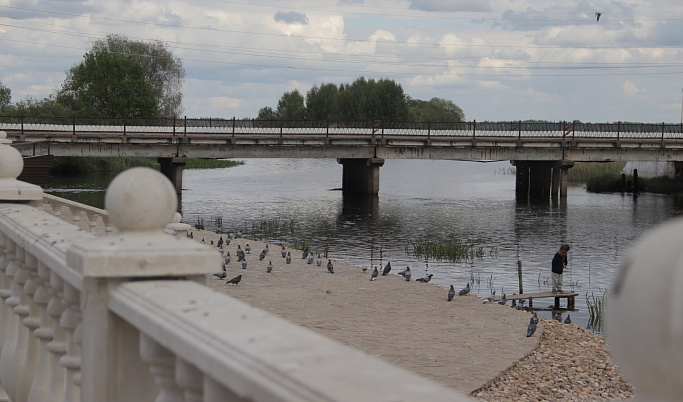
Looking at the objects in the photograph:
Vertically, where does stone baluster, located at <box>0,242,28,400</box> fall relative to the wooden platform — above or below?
above

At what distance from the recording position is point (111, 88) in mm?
93375

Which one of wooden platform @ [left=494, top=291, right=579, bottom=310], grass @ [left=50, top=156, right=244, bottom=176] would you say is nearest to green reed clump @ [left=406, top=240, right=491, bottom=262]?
wooden platform @ [left=494, top=291, right=579, bottom=310]

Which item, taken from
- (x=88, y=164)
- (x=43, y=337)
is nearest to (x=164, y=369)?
(x=43, y=337)

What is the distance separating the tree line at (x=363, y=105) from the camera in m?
127

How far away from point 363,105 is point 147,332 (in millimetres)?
127627

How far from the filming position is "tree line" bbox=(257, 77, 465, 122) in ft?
417

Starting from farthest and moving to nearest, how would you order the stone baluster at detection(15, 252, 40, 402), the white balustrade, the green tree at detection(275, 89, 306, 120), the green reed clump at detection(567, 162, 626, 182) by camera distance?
the green tree at detection(275, 89, 306, 120) → the green reed clump at detection(567, 162, 626, 182) → the stone baluster at detection(15, 252, 40, 402) → the white balustrade

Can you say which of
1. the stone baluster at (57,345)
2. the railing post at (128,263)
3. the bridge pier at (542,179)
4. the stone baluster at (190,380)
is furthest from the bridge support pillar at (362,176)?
the stone baluster at (190,380)

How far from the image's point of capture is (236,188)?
68312 mm

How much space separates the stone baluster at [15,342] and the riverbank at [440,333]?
721cm

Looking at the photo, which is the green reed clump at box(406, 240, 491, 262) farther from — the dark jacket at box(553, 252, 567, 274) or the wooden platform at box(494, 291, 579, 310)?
the wooden platform at box(494, 291, 579, 310)

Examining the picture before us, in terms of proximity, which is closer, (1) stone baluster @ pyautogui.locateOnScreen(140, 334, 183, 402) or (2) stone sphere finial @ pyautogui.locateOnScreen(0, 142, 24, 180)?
(1) stone baluster @ pyautogui.locateOnScreen(140, 334, 183, 402)

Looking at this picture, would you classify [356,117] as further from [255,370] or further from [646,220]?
[255,370]

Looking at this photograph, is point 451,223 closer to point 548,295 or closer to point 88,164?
point 548,295
